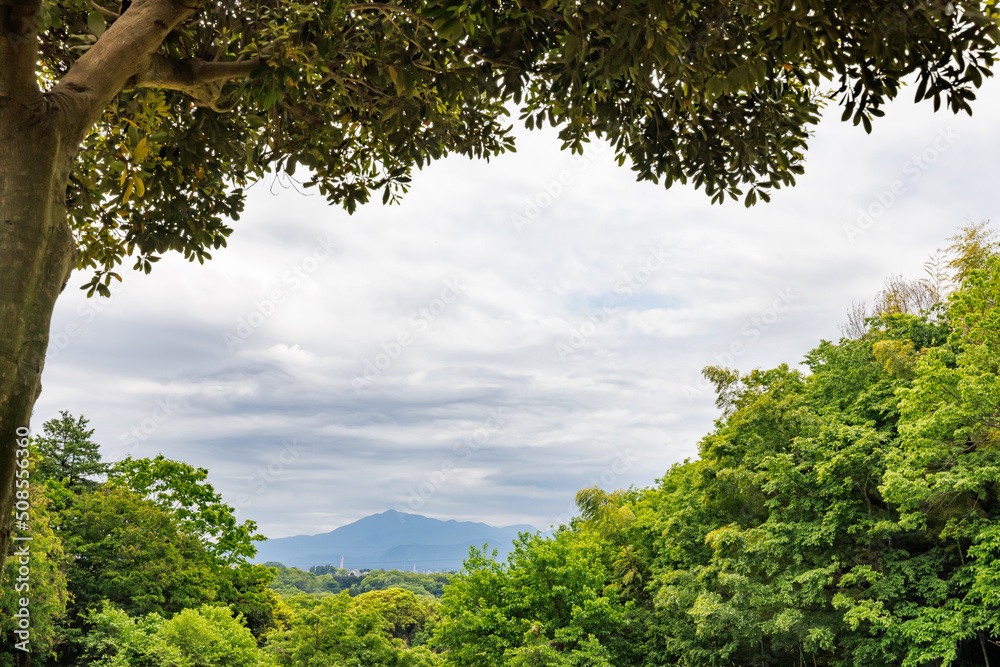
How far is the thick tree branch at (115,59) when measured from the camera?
323 centimetres

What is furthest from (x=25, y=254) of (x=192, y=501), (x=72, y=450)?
(x=72, y=450)

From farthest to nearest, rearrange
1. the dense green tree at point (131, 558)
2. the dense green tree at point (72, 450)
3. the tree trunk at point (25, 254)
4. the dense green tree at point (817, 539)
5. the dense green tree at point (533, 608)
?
the dense green tree at point (72, 450), the dense green tree at point (131, 558), the dense green tree at point (533, 608), the dense green tree at point (817, 539), the tree trunk at point (25, 254)

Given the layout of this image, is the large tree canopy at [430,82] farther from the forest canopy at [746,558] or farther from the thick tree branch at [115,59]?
the forest canopy at [746,558]

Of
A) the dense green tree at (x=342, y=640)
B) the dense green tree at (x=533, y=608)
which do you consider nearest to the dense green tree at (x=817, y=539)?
the dense green tree at (x=533, y=608)

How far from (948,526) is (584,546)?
10.8 m

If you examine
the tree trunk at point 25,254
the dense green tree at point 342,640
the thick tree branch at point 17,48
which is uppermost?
the thick tree branch at point 17,48

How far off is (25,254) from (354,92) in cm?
327

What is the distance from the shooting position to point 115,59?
345cm

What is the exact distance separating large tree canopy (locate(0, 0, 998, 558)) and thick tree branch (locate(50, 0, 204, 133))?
0.01 meters

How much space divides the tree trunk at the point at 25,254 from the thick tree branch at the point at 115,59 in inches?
6.3

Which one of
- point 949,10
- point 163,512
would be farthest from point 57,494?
point 949,10

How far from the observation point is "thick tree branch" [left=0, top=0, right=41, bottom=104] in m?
2.94

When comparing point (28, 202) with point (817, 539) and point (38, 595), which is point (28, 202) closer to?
point (817, 539)

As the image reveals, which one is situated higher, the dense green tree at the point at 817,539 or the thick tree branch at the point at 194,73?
the thick tree branch at the point at 194,73
